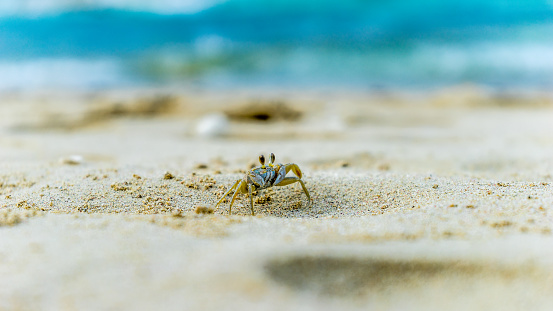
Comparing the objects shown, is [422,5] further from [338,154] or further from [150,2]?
[338,154]

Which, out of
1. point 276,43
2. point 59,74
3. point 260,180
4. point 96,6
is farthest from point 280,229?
point 96,6

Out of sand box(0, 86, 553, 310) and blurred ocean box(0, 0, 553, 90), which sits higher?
blurred ocean box(0, 0, 553, 90)

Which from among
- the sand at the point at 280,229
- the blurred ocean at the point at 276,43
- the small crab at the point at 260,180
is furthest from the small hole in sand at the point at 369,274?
the blurred ocean at the point at 276,43

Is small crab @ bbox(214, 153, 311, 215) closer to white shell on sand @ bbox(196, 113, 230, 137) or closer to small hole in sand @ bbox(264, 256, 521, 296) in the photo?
small hole in sand @ bbox(264, 256, 521, 296)

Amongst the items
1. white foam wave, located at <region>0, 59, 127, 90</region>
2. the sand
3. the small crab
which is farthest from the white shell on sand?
white foam wave, located at <region>0, 59, 127, 90</region>

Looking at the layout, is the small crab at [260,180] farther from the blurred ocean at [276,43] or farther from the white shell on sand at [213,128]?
the blurred ocean at [276,43]

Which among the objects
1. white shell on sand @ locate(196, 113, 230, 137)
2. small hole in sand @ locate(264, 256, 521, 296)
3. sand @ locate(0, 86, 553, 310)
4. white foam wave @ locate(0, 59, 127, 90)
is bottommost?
small hole in sand @ locate(264, 256, 521, 296)

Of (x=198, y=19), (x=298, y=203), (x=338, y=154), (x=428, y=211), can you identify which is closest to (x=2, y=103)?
(x=338, y=154)
